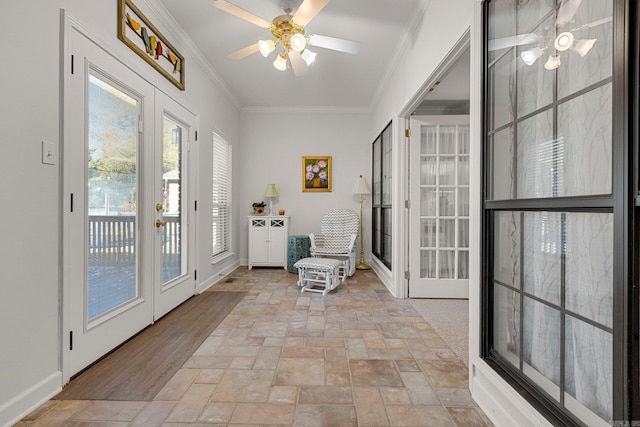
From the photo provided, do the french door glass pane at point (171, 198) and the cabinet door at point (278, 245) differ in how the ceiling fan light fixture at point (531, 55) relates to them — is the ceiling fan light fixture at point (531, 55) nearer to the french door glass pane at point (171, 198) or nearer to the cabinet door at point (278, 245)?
the french door glass pane at point (171, 198)

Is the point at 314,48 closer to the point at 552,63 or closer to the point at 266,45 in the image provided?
the point at 266,45

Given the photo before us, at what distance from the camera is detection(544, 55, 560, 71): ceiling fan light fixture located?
120 centimetres

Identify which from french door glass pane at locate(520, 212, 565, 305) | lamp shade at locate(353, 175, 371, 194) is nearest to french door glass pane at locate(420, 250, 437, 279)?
lamp shade at locate(353, 175, 371, 194)

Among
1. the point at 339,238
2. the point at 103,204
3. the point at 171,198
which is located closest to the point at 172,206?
the point at 171,198

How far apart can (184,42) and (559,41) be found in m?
3.27

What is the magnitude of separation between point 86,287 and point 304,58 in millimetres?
2507

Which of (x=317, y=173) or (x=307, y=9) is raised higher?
(x=307, y=9)

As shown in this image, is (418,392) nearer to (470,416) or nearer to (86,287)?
(470,416)

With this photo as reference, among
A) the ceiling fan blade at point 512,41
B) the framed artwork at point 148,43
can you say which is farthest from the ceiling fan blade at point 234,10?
the ceiling fan blade at point 512,41

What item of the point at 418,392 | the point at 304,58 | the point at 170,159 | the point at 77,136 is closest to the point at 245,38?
the point at 304,58

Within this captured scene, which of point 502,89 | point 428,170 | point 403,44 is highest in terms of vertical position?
point 403,44

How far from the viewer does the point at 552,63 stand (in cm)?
123

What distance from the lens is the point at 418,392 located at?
1.73 metres

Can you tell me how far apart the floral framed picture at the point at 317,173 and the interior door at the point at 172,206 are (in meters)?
2.32
